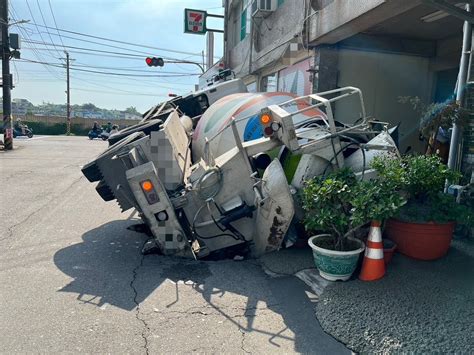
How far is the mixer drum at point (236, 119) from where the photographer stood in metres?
5.34

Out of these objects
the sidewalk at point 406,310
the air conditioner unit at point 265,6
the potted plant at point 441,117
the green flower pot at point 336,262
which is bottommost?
the sidewalk at point 406,310

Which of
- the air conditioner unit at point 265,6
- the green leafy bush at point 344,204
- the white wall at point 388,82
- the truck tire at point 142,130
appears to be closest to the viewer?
the green leafy bush at point 344,204

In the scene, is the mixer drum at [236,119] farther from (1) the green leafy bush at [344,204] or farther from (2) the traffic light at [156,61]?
(2) the traffic light at [156,61]

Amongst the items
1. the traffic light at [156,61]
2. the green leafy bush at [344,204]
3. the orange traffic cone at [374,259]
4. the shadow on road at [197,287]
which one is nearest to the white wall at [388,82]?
the green leafy bush at [344,204]

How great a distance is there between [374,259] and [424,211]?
83 centimetres

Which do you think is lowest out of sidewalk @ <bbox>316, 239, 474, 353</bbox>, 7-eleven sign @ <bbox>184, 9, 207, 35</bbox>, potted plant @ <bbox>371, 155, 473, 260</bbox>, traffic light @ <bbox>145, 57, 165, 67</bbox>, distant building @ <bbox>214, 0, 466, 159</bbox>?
sidewalk @ <bbox>316, 239, 474, 353</bbox>

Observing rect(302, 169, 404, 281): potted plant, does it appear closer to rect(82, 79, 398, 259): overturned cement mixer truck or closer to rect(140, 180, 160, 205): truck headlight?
rect(82, 79, 398, 259): overturned cement mixer truck

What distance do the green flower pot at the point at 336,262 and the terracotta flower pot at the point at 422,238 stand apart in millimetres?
564

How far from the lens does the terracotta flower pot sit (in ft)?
12.8

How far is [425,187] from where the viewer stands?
396cm

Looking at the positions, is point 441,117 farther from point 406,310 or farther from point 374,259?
point 406,310

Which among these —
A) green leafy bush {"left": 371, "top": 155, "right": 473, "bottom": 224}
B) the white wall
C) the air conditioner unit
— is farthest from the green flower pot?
the air conditioner unit

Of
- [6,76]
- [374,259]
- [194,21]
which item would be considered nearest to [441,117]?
[374,259]

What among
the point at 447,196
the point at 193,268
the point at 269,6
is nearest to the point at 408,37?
the point at 269,6
